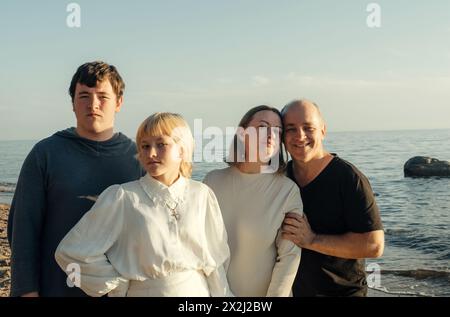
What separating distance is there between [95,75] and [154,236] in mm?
1130

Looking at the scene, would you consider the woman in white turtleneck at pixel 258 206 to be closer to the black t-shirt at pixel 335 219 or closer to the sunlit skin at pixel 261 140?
the sunlit skin at pixel 261 140

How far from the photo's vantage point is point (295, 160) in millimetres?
3410

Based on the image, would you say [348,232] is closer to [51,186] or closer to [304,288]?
[304,288]

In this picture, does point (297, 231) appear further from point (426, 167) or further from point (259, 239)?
point (426, 167)

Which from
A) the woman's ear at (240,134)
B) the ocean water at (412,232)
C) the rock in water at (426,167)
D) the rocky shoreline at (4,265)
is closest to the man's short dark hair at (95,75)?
the woman's ear at (240,134)

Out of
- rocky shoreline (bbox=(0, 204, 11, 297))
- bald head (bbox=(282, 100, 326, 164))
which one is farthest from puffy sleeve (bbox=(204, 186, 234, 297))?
rocky shoreline (bbox=(0, 204, 11, 297))

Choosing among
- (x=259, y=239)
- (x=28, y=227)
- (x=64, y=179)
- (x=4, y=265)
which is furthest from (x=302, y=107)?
(x=4, y=265)

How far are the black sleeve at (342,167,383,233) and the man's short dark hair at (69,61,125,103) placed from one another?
1641 mm

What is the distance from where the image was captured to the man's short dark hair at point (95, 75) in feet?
9.89

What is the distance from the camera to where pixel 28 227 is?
287 cm

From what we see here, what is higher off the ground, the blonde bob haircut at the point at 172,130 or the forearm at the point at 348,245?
the blonde bob haircut at the point at 172,130

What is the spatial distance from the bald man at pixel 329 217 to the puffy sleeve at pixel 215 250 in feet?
1.65
